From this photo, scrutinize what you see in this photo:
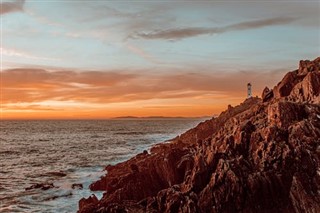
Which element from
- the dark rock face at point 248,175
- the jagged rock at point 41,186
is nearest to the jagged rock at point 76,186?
the jagged rock at point 41,186

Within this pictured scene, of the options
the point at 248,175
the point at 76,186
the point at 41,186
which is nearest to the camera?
the point at 248,175

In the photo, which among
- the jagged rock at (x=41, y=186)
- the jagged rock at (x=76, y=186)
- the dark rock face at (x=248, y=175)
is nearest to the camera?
the dark rock face at (x=248, y=175)

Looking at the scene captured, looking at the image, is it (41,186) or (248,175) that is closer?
(248,175)

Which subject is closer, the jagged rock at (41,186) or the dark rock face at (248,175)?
the dark rock face at (248,175)

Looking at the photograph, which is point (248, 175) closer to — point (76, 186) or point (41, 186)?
point (76, 186)

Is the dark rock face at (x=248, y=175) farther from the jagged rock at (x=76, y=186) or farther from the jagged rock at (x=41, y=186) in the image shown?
the jagged rock at (x=41, y=186)

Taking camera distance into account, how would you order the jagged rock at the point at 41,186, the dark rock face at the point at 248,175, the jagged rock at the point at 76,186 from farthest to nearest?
the jagged rock at the point at 41,186
the jagged rock at the point at 76,186
the dark rock face at the point at 248,175

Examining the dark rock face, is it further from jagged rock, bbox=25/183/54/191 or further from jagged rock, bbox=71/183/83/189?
jagged rock, bbox=25/183/54/191

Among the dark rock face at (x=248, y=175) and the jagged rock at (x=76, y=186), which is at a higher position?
the dark rock face at (x=248, y=175)

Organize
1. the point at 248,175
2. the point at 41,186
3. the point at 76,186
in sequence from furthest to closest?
1. the point at 41,186
2. the point at 76,186
3. the point at 248,175

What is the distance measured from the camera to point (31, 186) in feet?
124

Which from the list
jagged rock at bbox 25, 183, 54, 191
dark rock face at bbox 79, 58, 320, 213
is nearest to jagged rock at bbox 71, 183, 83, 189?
jagged rock at bbox 25, 183, 54, 191

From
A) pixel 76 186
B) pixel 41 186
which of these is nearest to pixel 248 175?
pixel 76 186

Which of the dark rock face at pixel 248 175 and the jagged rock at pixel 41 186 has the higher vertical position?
the dark rock face at pixel 248 175
